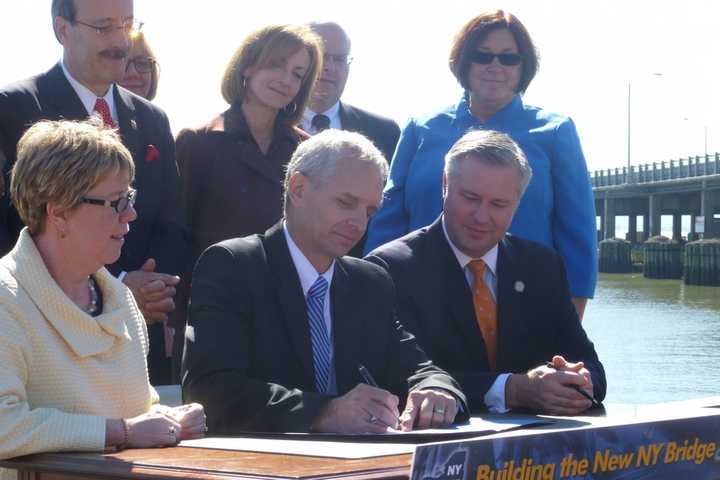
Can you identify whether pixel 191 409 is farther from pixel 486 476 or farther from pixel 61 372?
pixel 486 476

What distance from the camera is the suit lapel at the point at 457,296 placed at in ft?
12.7

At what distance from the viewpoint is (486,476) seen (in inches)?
87.1

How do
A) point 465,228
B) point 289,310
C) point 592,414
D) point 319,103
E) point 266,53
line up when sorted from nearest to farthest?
point 289,310
point 592,414
point 465,228
point 266,53
point 319,103

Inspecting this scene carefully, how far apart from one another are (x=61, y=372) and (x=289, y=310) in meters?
0.74

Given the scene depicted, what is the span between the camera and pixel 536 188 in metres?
4.79

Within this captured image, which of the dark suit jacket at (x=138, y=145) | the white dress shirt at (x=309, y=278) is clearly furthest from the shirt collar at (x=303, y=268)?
the dark suit jacket at (x=138, y=145)

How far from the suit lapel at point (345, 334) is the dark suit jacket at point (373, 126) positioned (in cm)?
226

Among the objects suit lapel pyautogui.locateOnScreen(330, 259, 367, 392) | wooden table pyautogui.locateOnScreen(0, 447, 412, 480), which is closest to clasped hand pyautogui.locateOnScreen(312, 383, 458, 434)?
suit lapel pyautogui.locateOnScreen(330, 259, 367, 392)

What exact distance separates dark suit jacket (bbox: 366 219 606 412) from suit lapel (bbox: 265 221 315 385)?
2.09 ft

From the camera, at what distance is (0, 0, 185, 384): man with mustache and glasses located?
3980 millimetres

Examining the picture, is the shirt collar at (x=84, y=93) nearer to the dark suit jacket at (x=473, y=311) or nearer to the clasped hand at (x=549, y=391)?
the dark suit jacket at (x=473, y=311)

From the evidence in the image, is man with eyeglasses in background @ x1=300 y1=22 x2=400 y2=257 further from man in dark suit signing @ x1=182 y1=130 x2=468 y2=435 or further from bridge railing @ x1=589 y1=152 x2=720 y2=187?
bridge railing @ x1=589 y1=152 x2=720 y2=187

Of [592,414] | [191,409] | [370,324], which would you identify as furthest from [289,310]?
[592,414]

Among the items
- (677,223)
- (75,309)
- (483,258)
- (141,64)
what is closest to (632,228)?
(677,223)
